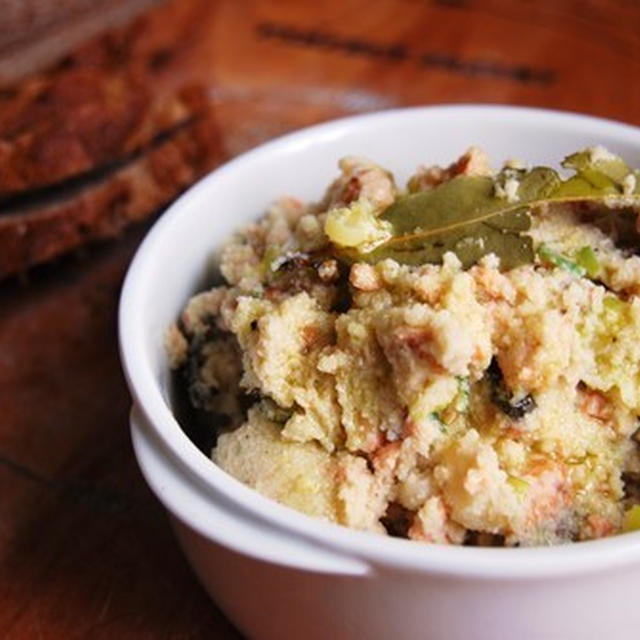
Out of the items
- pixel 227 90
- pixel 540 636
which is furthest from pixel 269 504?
pixel 227 90

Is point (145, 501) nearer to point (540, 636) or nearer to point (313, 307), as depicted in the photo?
point (313, 307)

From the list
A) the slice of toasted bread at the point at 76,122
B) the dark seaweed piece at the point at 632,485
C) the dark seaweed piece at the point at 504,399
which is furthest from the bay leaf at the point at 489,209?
the slice of toasted bread at the point at 76,122

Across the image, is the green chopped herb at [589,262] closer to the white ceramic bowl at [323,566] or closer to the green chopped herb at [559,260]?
the green chopped herb at [559,260]

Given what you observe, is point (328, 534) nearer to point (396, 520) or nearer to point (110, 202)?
point (396, 520)

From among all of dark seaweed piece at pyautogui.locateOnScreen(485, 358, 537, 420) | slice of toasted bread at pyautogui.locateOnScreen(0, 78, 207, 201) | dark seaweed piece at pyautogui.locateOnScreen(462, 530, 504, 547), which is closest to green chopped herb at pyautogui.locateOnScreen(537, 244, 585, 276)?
dark seaweed piece at pyautogui.locateOnScreen(485, 358, 537, 420)

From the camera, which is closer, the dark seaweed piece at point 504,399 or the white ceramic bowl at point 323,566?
the white ceramic bowl at point 323,566

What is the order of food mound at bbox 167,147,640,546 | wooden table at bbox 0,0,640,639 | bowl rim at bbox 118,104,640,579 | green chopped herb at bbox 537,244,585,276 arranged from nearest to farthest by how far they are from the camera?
bowl rim at bbox 118,104,640,579 → food mound at bbox 167,147,640,546 → green chopped herb at bbox 537,244,585,276 → wooden table at bbox 0,0,640,639

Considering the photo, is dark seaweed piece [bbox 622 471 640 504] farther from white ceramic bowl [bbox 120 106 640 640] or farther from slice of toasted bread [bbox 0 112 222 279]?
slice of toasted bread [bbox 0 112 222 279]

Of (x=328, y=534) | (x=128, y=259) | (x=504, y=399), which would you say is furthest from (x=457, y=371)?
(x=128, y=259)
